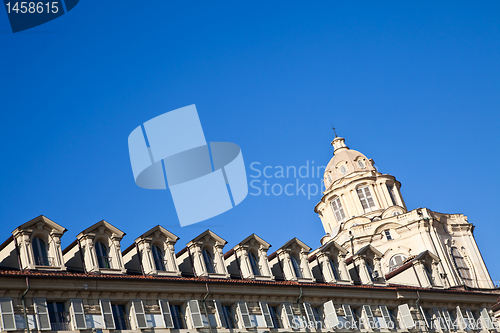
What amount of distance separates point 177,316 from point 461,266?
45.5 meters

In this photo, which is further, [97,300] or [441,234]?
[441,234]

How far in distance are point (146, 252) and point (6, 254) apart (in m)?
6.99

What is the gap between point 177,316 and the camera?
1284 inches

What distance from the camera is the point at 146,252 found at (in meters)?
33.5

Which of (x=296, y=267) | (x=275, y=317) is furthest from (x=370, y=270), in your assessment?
(x=275, y=317)

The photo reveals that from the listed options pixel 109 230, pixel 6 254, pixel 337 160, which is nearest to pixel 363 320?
→ pixel 109 230

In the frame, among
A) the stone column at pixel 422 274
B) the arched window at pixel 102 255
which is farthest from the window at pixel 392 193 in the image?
the arched window at pixel 102 255

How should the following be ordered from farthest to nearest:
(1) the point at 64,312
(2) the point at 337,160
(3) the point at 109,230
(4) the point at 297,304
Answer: (2) the point at 337,160 → (4) the point at 297,304 → (3) the point at 109,230 → (1) the point at 64,312

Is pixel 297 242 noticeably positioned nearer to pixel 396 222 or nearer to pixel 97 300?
pixel 97 300

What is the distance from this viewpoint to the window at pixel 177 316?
3231 centimetres

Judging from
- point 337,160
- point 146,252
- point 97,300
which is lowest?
point 97,300

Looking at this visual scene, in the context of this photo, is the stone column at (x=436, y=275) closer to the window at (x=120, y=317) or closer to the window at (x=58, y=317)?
the window at (x=120, y=317)

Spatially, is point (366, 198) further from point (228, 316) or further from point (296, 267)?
point (228, 316)

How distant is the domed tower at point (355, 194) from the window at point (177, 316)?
44.2 meters
